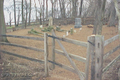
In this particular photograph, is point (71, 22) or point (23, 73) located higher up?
point (71, 22)

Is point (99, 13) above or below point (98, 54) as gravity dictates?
above

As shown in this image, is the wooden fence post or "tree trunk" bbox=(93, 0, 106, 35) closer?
the wooden fence post

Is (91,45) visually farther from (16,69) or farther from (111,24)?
(111,24)

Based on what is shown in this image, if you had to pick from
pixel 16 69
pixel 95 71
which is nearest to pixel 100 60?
pixel 95 71

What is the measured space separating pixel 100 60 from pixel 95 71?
25 centimetres

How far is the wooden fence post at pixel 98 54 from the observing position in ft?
6.97

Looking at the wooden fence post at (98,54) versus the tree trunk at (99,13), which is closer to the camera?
the wooden fence post at (98,54)

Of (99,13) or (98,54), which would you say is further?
(99,13)

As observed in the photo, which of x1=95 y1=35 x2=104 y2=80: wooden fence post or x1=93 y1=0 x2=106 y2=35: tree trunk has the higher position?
x1=93 y1=0 x2=106 y2=35: tree trunk

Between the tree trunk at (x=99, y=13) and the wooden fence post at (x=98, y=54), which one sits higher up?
the tree trunk at (x=99, y=13)

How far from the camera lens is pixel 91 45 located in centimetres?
228

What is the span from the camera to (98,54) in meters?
2.19

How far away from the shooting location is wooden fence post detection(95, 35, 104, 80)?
2125 mm

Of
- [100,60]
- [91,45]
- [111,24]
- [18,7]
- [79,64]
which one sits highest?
[18,7]
